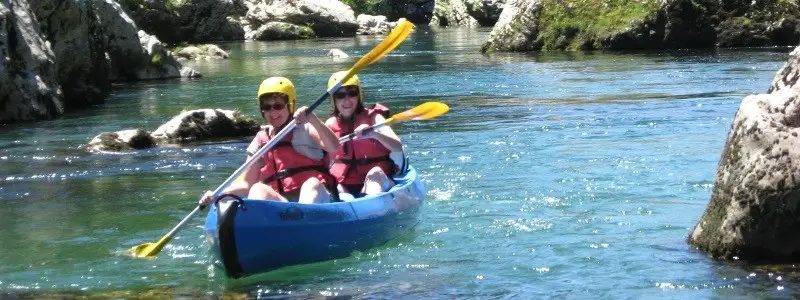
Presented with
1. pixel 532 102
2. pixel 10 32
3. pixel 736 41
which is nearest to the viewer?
pixel 10 32

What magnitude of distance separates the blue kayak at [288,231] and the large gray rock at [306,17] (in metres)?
35.9

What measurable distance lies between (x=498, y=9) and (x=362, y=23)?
19.6 feet

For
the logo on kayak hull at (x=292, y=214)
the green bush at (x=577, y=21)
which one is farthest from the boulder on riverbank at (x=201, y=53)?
the logo on kayak hull at (x=292, y=214)

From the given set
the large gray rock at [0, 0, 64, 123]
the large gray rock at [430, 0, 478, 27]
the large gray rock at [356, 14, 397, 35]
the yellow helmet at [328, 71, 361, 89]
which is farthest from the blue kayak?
the large gray rock at [430, 0, 478, 27]

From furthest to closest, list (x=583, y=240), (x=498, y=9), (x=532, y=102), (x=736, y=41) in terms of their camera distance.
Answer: (x=498, y=9) → (x=736, y=41) → (x=532, y=102) → (x=583, y=240)

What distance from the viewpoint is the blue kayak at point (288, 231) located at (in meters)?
7.01

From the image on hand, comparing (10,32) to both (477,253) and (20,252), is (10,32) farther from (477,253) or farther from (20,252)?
(477,253)

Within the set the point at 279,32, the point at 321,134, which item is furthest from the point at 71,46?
the point at 279,32

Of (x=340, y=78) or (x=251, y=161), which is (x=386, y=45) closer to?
(x=340, y=78)

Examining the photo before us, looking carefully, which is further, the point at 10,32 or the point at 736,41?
the point at 736,41

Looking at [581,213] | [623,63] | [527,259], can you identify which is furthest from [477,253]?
[623,63]

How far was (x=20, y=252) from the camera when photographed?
8.54 meters

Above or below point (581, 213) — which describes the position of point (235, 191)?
above

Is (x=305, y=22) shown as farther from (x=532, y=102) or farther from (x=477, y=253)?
(x=477, y=253)
